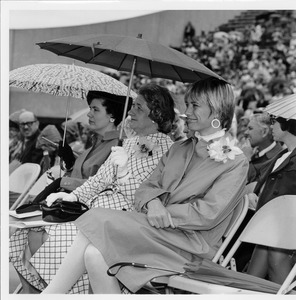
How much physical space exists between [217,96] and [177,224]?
77 centimetres

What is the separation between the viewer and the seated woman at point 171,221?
364 cm

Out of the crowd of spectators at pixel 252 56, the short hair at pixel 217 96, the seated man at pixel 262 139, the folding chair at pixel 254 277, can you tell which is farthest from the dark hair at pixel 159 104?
the crowd of spectators at pixel 252 56

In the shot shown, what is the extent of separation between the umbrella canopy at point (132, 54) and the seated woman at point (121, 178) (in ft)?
0.61

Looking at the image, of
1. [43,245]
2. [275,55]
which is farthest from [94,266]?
[275,55]

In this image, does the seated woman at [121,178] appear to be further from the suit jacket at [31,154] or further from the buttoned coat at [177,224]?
the suit jacket at [31,154]

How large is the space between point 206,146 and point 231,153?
0.20m

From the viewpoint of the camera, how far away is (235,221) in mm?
3881

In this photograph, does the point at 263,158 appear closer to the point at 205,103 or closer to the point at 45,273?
the point at 205,103

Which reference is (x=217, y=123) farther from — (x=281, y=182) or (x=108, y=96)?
(x=108, y=96)

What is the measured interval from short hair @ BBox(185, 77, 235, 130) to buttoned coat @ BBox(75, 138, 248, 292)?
0.24m

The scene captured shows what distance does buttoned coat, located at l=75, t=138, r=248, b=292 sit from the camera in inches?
143

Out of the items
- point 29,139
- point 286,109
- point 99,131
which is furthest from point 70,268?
point 29,139

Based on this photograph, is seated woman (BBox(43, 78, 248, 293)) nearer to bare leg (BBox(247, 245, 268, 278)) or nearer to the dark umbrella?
the dark umbrella

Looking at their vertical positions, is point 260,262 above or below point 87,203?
below
